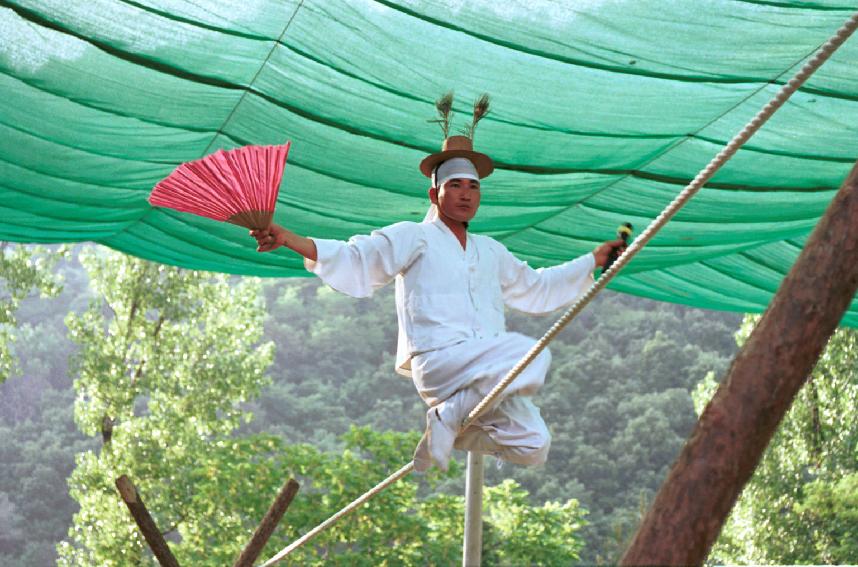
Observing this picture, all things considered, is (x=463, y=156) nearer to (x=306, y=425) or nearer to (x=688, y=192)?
(x=688, y=192)

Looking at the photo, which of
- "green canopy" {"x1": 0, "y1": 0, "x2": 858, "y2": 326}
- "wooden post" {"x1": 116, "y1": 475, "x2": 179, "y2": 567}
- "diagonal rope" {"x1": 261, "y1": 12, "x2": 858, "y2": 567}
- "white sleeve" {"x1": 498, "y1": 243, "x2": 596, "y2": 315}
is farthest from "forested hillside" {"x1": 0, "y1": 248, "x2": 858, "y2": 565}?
"diagonal rope" {"x1": 261, "y1": 12, "x2": 858, "y2": 567}

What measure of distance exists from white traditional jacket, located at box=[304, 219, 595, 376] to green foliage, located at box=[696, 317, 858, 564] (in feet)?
25.3

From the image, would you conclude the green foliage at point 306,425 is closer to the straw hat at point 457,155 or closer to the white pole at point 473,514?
the white pole at point 473,514

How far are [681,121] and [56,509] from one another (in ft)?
53.5

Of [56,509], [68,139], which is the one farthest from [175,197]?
[56,509]

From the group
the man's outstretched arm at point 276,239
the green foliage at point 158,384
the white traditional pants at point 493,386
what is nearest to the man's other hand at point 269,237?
the man's outstretched arm at point 276,239

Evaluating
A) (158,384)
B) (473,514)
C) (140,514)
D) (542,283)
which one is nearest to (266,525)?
(140,514)

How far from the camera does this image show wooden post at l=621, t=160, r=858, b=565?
1394 millimetres

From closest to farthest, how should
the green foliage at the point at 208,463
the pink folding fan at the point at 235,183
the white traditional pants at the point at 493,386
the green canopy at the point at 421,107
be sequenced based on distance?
the pink folding fan at the point at 235,183 < the white traditional pants at the point at 493,386 < the green canopy at the point at 421,107 < the green foliage at the point at 208,463

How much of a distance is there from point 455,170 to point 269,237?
64cm

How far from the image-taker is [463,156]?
2.97 meters

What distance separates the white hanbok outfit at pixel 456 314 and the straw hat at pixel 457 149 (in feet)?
0.51

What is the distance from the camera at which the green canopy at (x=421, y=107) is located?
292cm

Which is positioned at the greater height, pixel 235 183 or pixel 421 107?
pixel 421 107
